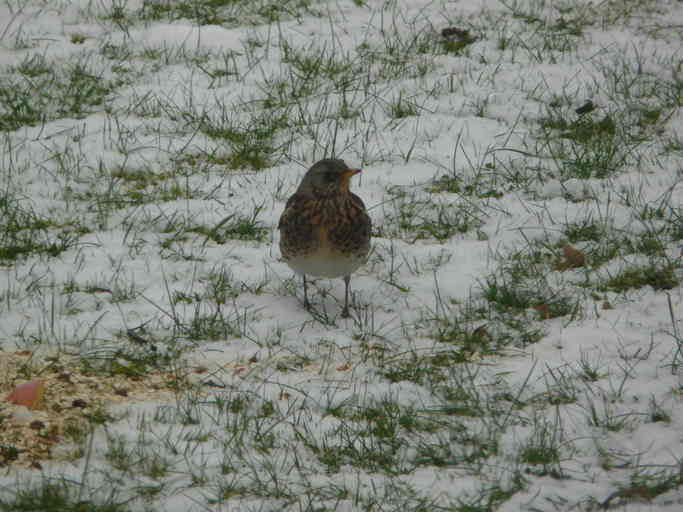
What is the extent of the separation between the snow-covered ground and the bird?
31 cm

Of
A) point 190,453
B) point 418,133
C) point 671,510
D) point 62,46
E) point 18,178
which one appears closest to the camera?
point 671,510

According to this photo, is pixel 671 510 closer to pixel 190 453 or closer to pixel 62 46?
pixel 190 453

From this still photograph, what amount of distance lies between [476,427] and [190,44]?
215 inches

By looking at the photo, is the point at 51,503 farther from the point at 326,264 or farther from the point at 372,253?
the point at 372,253

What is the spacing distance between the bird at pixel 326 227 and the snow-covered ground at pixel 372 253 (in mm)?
306

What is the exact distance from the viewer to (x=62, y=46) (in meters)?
8.23

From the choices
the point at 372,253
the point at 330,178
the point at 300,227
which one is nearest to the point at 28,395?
the point at 300,227

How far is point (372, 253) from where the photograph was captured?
577cm

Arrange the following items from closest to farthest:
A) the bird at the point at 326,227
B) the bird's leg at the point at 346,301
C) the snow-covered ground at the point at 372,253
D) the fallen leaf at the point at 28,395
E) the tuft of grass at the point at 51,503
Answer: the tuft of grass at the point at 51,503, the snow-covered ground at the point at 372,253, the fallen leaf at the point at 28,395, the bird at the point at 326,227, the bird's leg at the point at 346,301

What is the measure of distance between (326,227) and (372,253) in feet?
2.76

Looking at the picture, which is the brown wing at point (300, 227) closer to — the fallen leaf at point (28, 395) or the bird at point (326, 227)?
the bird at point (326, 227)

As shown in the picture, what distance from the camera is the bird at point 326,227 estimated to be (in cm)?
498

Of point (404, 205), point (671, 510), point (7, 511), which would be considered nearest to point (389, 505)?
point (671, 510)

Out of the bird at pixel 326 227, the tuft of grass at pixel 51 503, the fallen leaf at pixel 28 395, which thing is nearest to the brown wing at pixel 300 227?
the bird at pixel 326 227
